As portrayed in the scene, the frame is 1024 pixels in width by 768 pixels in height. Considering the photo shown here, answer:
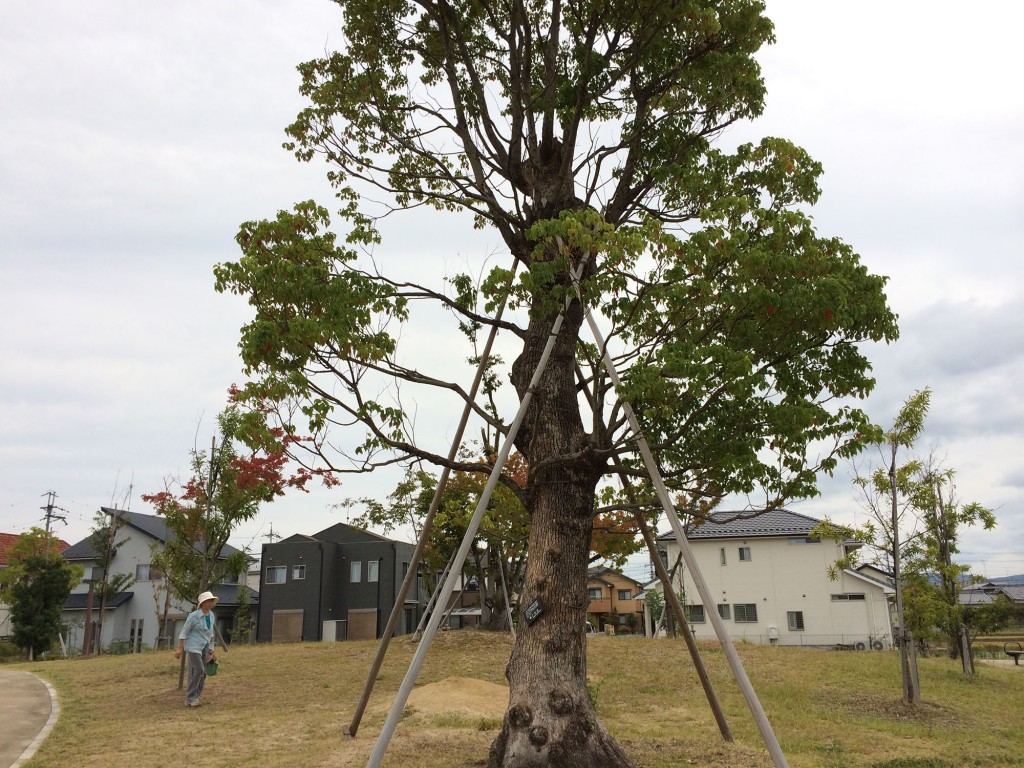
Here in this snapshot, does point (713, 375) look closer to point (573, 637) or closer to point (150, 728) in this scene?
point (573, 637)

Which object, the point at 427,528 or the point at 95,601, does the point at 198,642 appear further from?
the point at 95,601

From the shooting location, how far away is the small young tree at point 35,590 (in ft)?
94.6

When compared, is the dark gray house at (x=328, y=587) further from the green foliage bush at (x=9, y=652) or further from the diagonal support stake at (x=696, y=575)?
the diagonal support stake at (x=696, y=575)

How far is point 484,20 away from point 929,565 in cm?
1457

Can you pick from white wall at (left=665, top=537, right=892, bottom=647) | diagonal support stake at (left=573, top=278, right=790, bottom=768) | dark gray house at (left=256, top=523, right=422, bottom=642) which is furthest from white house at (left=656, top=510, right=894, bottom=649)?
diagonal support stake at (left=573, top=278, right=790, bottom=768)

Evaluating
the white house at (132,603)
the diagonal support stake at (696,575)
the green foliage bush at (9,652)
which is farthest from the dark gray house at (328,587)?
the diagonal support stake at (696,575)

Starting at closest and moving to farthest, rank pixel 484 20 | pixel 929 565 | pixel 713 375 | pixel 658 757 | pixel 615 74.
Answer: pixel 713 375, pixel 658 757, pixel 615 74, pixel 484 20, pixel 929 565

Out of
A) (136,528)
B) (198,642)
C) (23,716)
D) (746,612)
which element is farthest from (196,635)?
(136,528)

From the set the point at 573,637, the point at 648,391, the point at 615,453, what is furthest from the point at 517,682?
the point at 648,391

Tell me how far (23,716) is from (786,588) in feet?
106

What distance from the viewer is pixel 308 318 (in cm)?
817

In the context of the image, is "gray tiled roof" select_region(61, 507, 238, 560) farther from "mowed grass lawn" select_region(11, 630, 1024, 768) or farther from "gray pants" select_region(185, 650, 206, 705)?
"gray pants" select_region(185, 650, 206, 705)

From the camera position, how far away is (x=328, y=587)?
4222 centimetres

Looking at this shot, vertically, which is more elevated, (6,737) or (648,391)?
(648,391)
